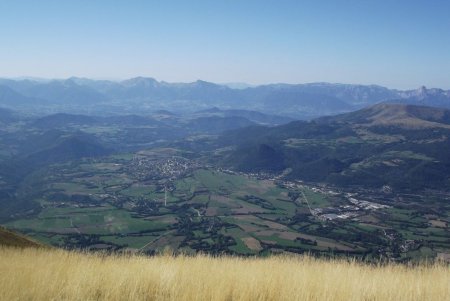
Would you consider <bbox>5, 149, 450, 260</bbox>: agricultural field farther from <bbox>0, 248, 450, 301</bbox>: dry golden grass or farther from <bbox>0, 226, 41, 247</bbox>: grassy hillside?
<bbox>0, 248, 450, 301</bbox>: dry golden grass

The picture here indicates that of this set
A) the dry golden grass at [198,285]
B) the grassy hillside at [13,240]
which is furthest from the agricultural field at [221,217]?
the dry golden grass at [198,285]

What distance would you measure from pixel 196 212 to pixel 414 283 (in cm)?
10827

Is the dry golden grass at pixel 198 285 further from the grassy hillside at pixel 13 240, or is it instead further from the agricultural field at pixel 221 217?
the agricultural field at pixel 221 217

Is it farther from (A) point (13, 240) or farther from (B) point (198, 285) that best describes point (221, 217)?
(B) point (198, 285)

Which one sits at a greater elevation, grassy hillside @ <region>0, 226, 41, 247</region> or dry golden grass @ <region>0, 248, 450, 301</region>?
dry golden grass @ <region>0, 248, 450, 301</region>

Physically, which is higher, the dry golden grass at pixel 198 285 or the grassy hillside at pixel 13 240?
the dry golden grass at pixel 198 285

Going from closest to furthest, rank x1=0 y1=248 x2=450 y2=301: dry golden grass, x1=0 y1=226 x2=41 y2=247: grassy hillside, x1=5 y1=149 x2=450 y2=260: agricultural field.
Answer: x1=0 y1=248 x2=450 y2=301: dry golden grass < x1=0 y1=226 x2=41 y2=247: grassy hillside < x1=5 y1=149 x2=450 y2=260: agricultural field

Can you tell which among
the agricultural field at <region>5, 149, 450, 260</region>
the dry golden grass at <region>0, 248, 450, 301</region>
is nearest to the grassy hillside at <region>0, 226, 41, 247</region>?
the dry golden grass at <region>0, 248, 450, 301</region>

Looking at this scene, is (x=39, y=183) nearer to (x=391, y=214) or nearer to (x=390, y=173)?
(x=391, y=214)

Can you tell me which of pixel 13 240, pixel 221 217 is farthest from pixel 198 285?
pixel 221 217

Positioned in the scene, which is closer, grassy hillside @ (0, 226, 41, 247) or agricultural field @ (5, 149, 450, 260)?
grassy hillside @ (0, 226, 41, 247)

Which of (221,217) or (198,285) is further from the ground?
(198,285)

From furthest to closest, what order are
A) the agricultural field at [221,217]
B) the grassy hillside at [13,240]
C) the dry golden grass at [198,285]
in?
the agricultural field at [221,217] → the grassy hillside at [13,240] → the dry golden grass at [198,285]

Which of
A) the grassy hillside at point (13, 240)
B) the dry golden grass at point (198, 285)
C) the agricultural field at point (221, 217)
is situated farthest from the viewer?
the agricultural field at point (221, 217)
